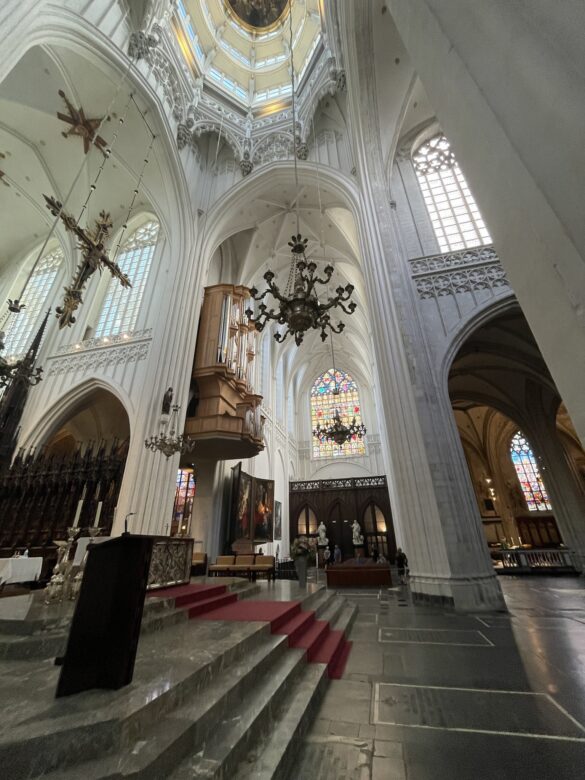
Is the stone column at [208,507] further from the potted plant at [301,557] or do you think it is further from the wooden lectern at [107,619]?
the wooden lectern at [107,619]

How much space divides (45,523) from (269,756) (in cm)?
931

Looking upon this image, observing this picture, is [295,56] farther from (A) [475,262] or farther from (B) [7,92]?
(A) [475,262]

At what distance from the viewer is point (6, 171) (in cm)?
1112

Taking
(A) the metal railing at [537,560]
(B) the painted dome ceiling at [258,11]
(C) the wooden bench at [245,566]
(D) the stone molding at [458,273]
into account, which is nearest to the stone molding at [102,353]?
(C) the wooden bench at [245,566]

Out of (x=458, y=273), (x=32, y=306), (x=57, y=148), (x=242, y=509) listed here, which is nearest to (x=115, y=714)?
(x=458, y=273)

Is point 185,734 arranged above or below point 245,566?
below

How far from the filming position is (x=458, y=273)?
7.39m

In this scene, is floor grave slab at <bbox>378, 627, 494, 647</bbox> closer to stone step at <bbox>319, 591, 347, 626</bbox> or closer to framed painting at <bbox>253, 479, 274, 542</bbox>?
stone step at <bbox>319, 591, 347, 626</bbox>

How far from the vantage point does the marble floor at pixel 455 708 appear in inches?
55.9

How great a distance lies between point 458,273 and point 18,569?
32.7ft

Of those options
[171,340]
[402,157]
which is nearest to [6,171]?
[171,340]

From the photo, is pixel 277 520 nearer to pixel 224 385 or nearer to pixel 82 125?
pixel 224 385

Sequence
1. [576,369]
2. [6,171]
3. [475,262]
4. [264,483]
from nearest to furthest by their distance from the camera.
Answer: [576,369], [475,262], [6,171], [264,483]

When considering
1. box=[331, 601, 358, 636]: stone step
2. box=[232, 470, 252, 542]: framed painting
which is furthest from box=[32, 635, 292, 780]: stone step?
box=[232, 470, 252, 542]: framed painting
